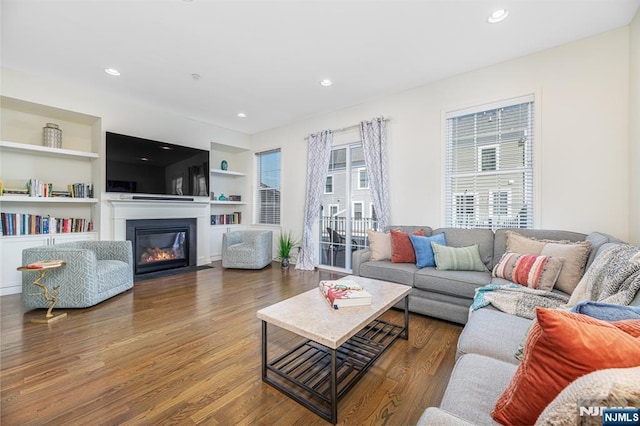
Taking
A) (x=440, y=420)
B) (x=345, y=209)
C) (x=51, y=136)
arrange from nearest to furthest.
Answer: (x=440, y=420)
(x=51, y=136)
(x=345, y=209)

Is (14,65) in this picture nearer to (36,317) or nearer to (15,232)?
(15,232)

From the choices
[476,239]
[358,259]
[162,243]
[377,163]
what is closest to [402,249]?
[358,259]

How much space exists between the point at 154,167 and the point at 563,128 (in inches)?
218

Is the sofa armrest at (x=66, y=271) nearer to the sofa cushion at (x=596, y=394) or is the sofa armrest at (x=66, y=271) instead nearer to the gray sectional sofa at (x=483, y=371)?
the gray sectional sofa at (x=483, y=371)

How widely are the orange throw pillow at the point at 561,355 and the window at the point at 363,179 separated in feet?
11.6

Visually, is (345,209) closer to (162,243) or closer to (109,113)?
(162,243)

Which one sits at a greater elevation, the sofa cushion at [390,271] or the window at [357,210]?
the window at [357,210]

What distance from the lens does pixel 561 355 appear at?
0.62 m

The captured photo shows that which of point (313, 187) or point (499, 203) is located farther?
point (313, 187)

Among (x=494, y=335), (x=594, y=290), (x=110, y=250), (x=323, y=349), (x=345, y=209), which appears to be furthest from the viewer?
(x=345, y=209)

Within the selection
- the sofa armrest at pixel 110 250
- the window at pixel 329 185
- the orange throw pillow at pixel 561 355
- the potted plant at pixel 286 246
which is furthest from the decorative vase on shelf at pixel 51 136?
the orange throw pillow at pixel 561 355

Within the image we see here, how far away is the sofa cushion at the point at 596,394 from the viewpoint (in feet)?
1.57

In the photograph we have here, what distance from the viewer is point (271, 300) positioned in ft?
10.2

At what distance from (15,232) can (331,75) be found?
4537 millimetres
